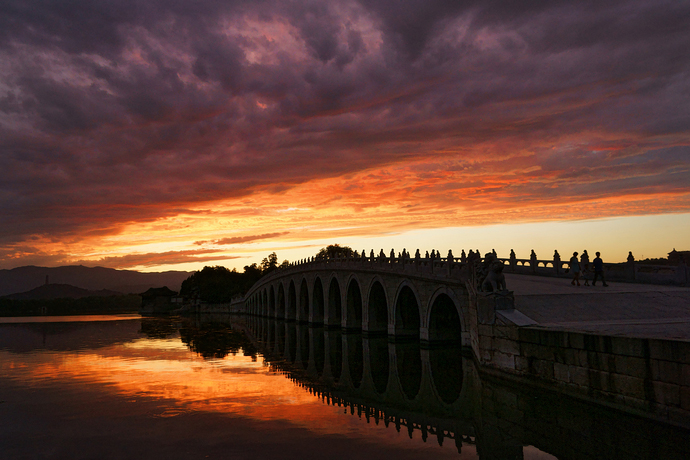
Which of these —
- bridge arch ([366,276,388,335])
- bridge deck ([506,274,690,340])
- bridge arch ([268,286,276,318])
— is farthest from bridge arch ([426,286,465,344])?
bridge arch ([268,286,276,318])

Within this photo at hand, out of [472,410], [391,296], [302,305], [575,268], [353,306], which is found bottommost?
[472,410]

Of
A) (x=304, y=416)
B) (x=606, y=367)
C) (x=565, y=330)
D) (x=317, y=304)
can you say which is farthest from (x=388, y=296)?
(x=606, y=367)

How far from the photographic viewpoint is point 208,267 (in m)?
187

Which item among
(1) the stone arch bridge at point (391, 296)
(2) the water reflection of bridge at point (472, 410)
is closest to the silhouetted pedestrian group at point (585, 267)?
(1) the stone arch bridge at point (391, 296)

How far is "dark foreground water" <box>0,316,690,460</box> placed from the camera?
11000 mm

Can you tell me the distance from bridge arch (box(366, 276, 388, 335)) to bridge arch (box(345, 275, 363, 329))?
3.87 m

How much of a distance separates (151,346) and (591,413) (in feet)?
109

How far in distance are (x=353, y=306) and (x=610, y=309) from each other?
2817 cm

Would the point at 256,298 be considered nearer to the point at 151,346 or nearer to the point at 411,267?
the point at 151,346

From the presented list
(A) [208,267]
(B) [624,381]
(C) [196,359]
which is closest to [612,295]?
(B) [624,381]

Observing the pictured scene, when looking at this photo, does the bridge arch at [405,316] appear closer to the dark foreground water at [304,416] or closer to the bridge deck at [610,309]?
the dark foreground water at [304,416]

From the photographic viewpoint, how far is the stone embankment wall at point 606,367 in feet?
35.6

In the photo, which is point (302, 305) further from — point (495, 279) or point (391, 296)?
point (495, 279)

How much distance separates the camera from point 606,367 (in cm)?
1277
